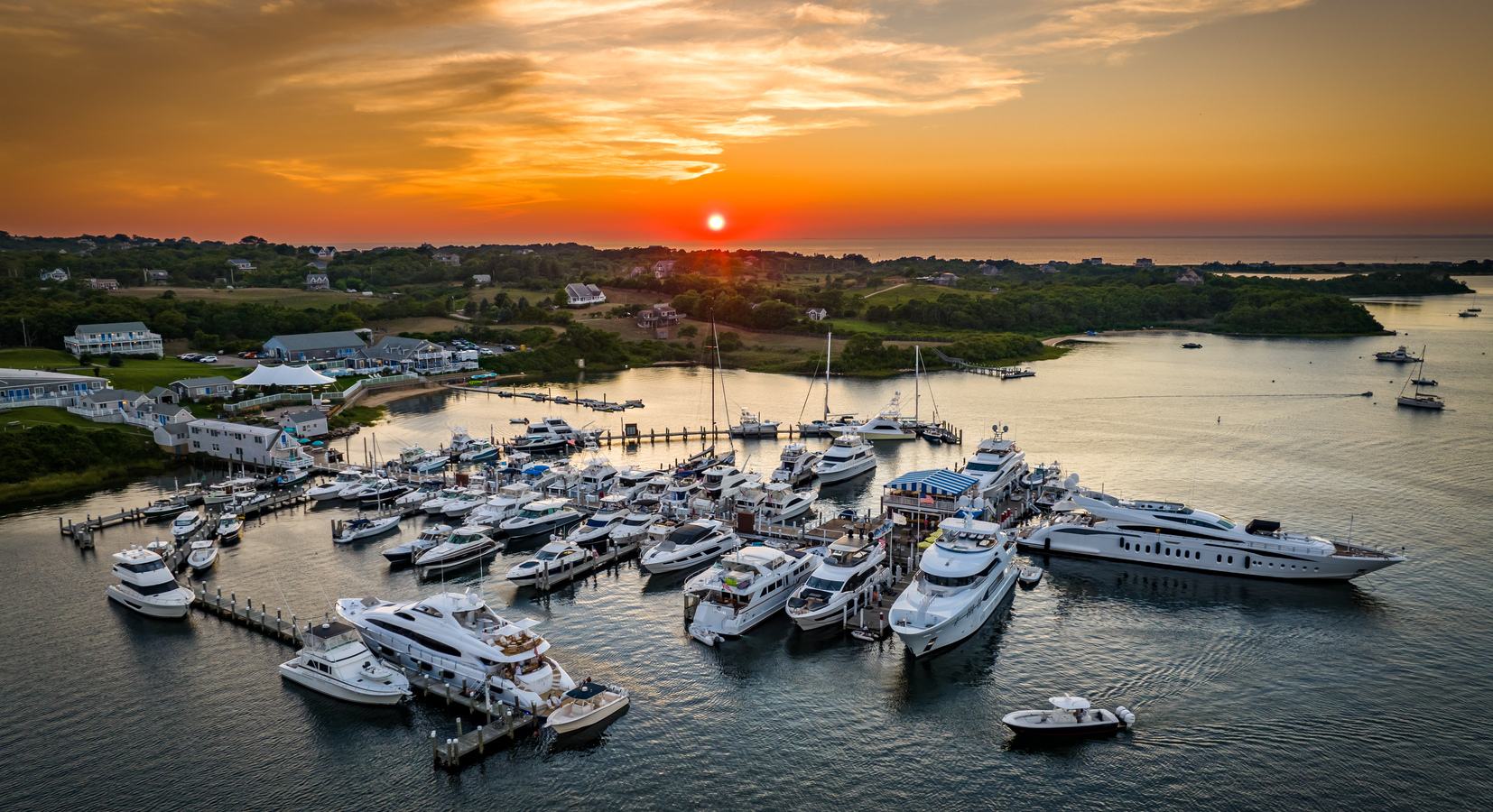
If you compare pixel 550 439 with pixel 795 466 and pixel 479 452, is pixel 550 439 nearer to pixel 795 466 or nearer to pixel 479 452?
pixel 479 452

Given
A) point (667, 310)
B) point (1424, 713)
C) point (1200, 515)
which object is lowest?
point (1424, 713)

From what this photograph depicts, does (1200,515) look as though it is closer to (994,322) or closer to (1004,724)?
(1004,724)

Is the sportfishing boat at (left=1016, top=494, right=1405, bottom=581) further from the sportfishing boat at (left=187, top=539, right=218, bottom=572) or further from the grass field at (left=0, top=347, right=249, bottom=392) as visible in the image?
the grass field at (left=0, top=347, right=249, bottom=392)

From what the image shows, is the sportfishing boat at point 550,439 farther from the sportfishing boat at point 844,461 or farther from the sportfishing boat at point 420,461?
the sportfishing boat at point 844,461

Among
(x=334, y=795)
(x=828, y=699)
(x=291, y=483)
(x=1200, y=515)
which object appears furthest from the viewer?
(x=291, y=483)

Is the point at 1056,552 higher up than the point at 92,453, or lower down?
lower down

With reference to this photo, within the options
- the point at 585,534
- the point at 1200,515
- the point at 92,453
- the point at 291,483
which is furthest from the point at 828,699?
the point at 92,453
